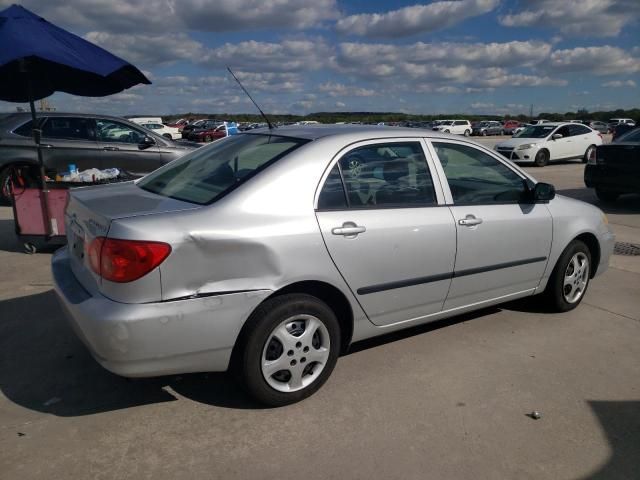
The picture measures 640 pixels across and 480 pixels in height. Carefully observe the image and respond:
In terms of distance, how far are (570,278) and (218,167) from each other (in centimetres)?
303

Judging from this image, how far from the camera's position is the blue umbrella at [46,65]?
208 inches

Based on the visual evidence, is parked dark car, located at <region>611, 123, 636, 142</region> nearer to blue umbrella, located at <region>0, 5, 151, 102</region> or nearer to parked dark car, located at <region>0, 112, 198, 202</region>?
parked dark car, located at <region>0, 112, 198, 202</region>

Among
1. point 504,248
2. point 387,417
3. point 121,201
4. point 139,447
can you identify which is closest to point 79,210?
point 121,201

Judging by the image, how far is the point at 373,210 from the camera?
3234mm

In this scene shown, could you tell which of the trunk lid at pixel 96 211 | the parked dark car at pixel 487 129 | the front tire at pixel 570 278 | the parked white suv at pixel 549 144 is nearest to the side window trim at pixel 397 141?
the trunk lid at pixel 96 211

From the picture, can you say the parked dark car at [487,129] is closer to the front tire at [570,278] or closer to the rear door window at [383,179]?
the front tire at [570,278]

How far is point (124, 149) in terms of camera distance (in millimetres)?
8664

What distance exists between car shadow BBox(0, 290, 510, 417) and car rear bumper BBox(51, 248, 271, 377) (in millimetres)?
481

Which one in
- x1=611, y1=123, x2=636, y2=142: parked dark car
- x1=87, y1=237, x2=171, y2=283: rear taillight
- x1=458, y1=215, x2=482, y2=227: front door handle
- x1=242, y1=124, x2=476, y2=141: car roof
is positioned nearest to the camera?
x1=87, y1=237, x2=171, y2=283: rear taillight

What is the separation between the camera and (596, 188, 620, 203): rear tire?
32.9 feet

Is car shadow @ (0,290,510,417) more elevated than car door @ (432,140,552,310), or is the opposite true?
car door @ (432,140,552,310)

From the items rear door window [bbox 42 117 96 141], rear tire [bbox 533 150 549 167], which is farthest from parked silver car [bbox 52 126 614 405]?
rear tire [bbox 533 150 549 167]

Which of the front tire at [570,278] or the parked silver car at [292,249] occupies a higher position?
the parked silver car at [292,249]

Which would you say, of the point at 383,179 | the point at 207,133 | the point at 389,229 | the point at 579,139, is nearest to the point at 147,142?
the point at 383,179
